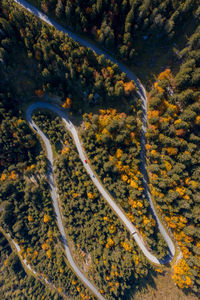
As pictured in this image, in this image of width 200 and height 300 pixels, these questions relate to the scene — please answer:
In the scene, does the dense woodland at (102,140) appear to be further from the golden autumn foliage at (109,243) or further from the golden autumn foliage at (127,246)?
the golden autumn foliage at (127,246)

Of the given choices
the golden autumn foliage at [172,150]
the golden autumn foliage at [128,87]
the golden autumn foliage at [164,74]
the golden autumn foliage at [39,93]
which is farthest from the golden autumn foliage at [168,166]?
the golden autumn foliage at [39,93]

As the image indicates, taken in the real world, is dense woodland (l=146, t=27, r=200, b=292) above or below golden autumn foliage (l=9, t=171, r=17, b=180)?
below

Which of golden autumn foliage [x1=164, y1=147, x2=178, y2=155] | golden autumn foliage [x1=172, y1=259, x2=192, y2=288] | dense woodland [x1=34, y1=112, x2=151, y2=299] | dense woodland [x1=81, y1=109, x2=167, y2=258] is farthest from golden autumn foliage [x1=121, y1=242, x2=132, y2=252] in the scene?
golden autumn foliage [x1=164, y1=147, x2=178, y2=155]

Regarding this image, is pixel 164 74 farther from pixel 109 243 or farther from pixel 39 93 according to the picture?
pixel 109 243

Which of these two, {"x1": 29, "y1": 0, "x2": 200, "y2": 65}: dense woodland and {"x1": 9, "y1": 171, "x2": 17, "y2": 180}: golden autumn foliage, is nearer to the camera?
{"x1": 29, "y1": 0, "x2": 200, "y2": 65}: dense woodland

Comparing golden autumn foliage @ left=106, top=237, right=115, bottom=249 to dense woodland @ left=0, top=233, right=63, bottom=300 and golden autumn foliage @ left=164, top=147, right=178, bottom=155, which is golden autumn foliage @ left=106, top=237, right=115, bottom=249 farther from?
dense woodland @ left=0, top=233, right=63, bottom=300

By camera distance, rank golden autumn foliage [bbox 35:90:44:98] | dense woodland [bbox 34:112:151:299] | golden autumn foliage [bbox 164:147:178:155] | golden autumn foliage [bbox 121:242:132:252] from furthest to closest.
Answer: golden autumn foliage [bbox 35:90:44:98] → dense woodland [bbox 34:112:151:299] → golden autumn foliage [bbox 121:242:132:252] → golden autumn foliage [bbox 164:147:178:155]

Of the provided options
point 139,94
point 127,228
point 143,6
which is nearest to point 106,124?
point 139,94

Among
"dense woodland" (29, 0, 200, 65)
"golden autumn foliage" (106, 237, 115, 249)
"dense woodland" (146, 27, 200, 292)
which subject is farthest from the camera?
"golden autumn foliage" (106, 237, 115, 249)
